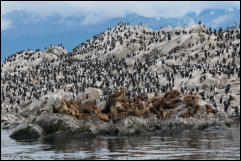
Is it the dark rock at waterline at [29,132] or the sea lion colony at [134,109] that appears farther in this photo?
the sea lion colony at [134,109]

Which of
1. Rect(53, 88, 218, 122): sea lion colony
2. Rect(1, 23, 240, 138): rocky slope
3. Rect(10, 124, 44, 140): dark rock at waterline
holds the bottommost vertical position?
Rect(10, 124, 44, 140): dark rock at waterline

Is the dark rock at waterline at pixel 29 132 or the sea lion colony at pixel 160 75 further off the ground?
the sea lion colony at pixel 160 75

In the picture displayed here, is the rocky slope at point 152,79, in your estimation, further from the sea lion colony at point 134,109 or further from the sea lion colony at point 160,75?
the sea lion colony at point 134,109

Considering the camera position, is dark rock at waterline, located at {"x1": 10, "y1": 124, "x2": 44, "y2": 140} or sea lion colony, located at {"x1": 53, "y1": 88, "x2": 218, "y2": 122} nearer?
dark rock at waterline, located at {"x1": 10, "y1": 124, "x2": 44, "y2": 140}

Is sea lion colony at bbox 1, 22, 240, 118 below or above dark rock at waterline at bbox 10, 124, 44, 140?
above

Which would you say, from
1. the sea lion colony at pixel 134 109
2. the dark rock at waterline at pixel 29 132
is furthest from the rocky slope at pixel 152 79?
the dark rock at waterline at pixel 29 132

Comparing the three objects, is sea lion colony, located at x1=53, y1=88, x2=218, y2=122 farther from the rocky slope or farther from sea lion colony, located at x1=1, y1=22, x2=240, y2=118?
sea lion colony, located at x1=1, y1=22, x2=240, y2=118

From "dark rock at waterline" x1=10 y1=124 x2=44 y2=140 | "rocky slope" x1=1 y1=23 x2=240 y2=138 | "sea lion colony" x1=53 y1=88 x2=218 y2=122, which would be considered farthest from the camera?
"rocky slope" x1=1 y1=23 x2=240 y2=138

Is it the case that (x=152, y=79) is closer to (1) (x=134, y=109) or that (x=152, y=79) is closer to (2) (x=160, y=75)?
(2) (x=160, y=75)

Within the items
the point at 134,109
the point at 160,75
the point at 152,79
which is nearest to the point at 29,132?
the point at 134,109

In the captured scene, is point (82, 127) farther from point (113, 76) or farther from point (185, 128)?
point (113, 76)

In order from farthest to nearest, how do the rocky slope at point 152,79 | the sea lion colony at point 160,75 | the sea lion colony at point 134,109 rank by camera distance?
the sea lion colony at point 160,75 → the rocky slope at point 152,79 → the sea lion colony at point 134,109

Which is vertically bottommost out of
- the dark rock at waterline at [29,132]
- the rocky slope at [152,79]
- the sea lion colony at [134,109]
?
the dark rock at waterline at [29,132]

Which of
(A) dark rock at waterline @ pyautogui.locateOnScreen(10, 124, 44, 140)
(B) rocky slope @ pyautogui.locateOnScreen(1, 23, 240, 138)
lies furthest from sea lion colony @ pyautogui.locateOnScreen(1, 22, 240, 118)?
(A) dark rock at waterline @ pyautogui.locateOnScreen(10, 124, 44, 140)
